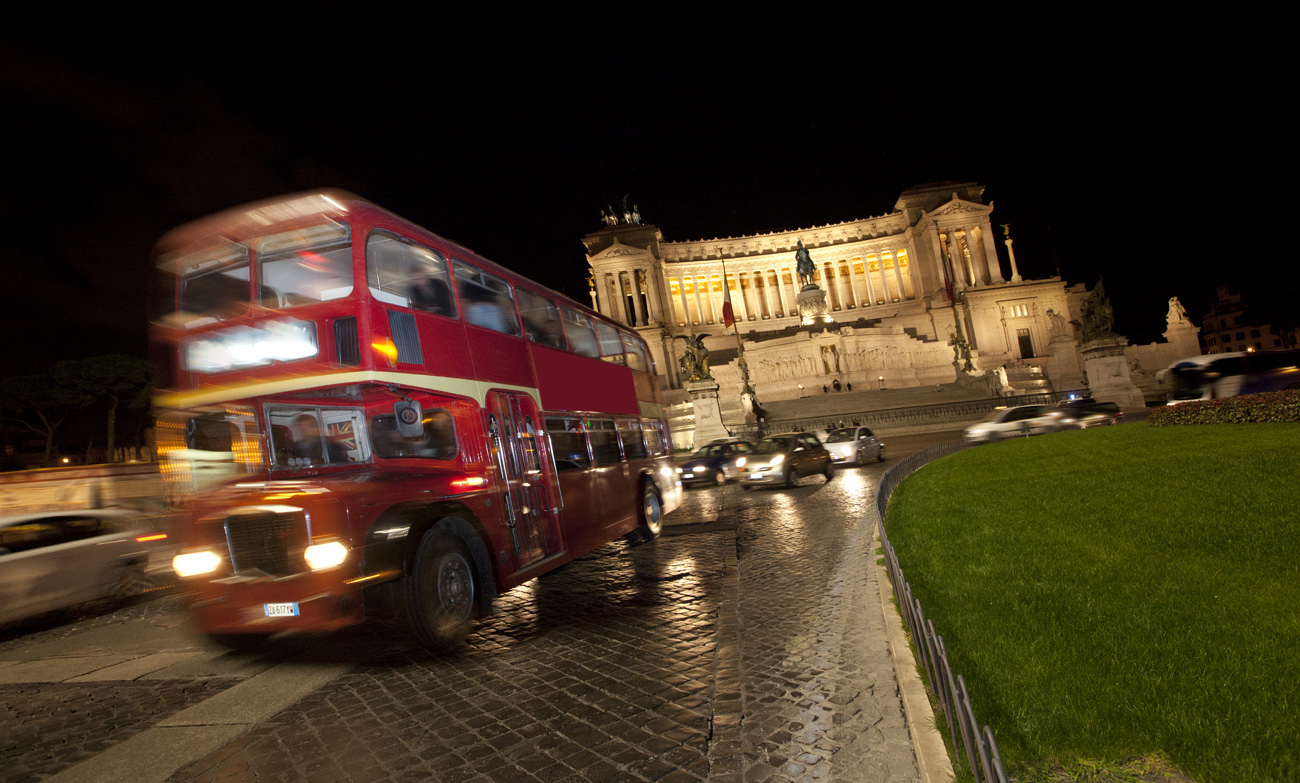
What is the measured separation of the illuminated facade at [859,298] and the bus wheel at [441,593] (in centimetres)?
4424

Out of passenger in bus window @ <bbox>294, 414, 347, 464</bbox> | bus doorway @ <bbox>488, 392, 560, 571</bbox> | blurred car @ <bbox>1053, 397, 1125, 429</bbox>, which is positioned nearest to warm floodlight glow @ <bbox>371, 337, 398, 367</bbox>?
passenger in bus window @ <bbox>294, 414, 347, 464</bbox>

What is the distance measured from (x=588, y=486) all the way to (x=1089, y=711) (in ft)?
22.6

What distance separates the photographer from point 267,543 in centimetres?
539

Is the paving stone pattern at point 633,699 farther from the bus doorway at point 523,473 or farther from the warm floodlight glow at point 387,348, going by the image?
the warm floodlight glow at point 387,348

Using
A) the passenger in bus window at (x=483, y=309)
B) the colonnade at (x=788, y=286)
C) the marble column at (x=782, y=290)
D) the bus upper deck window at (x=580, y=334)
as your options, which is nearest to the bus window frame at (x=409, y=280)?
the passenger in bus window at (x=483, y=309)

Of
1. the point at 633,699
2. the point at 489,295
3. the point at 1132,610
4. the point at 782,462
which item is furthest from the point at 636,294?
the point at 1132,610

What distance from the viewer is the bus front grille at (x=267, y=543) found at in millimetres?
5211

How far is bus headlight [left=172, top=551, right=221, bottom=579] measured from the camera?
5.48 metres

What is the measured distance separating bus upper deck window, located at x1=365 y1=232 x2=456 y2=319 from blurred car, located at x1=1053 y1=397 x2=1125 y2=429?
75.2 ft

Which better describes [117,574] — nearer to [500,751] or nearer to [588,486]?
[588,486]

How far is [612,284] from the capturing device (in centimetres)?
7112

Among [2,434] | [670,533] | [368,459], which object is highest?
[2,434]

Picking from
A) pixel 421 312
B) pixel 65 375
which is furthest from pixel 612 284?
pixel 421 312

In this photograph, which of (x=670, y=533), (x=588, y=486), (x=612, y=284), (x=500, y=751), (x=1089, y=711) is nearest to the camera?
(x=1089, y=711)
